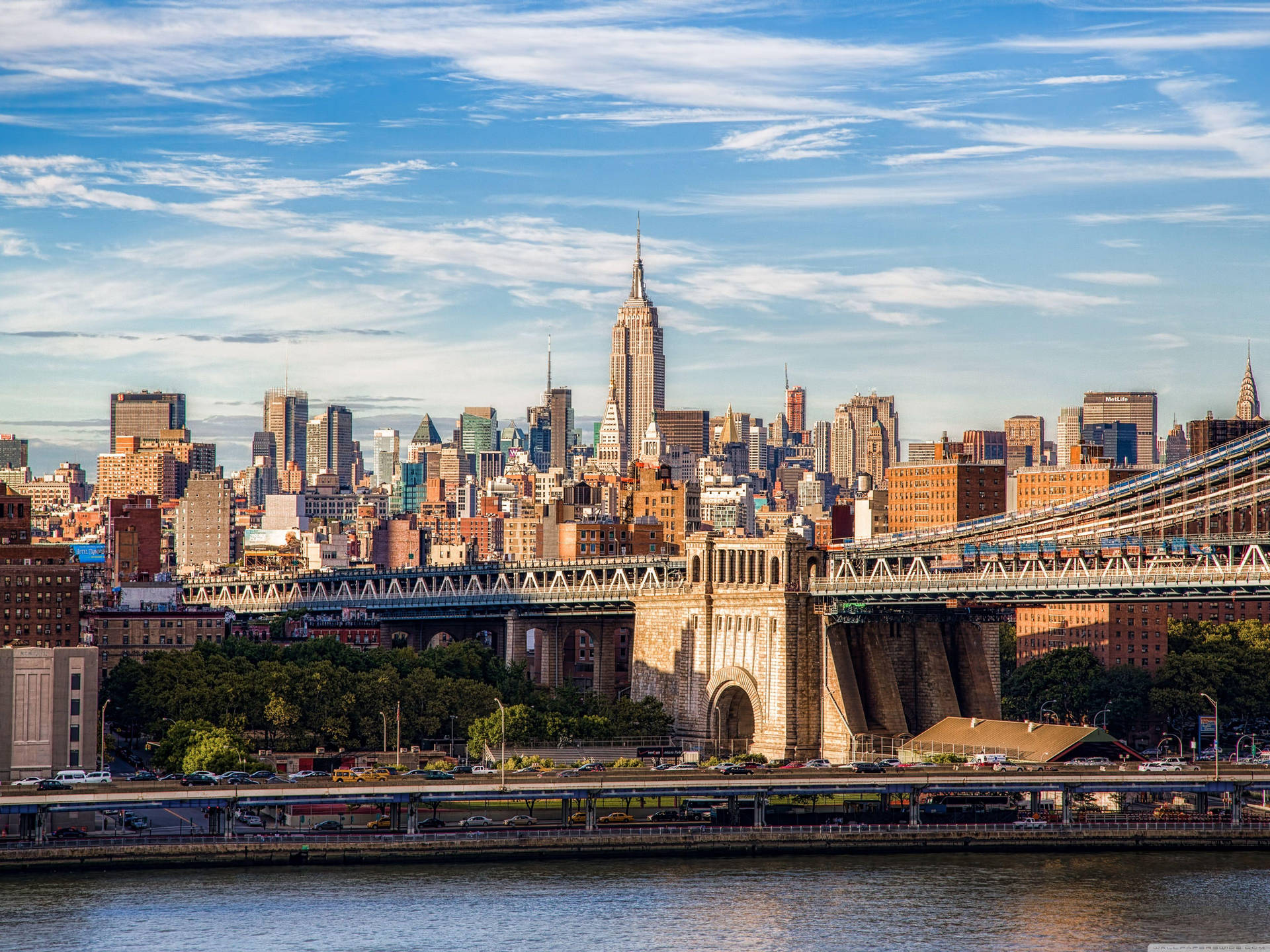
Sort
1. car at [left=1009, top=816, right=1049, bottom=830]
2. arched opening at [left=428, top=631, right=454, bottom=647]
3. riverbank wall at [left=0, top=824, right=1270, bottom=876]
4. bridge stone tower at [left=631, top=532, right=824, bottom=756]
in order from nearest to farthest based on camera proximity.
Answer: riverbank wall at [left=0, top=824, right=1270, bottom=876], car at [left=1009, top=816, right=1049, bottom=830], bridge stone tower at [left=631, top=532, right=824, bottom=756], arched opening at [left=428, top=631, right=454, bottom=647]

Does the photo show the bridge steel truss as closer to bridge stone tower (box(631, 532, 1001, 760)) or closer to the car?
bridge stone tower (box(631, 532, 1001, 760))

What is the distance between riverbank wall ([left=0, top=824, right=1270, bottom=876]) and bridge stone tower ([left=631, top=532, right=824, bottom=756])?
2814cm

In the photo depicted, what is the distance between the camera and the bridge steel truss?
6275 inches

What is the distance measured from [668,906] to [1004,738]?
38.7 metres

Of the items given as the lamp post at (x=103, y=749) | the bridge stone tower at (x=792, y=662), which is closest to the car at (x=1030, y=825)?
the bridge stone tower at (x=792, y=662)

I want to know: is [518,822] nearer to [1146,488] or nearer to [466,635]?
[1146,488]

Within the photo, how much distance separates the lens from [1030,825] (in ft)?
346

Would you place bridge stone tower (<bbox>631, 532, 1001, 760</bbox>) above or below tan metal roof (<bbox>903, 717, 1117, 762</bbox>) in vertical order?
above

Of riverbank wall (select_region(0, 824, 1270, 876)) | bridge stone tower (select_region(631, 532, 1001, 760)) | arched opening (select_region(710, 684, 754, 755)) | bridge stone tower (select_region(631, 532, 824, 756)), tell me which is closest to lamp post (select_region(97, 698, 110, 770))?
riverbank wall (select_region(0, 824, 1270, 876))

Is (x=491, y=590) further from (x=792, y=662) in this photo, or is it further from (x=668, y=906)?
(x=668, y=906)

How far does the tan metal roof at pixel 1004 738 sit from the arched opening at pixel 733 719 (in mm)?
12722

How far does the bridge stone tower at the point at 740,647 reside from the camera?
13325 centimetres

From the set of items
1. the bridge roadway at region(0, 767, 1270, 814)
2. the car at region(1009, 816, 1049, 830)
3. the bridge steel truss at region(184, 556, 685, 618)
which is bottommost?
the car at region(1009, 816, 1049, 830)

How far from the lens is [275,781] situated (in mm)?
105812
